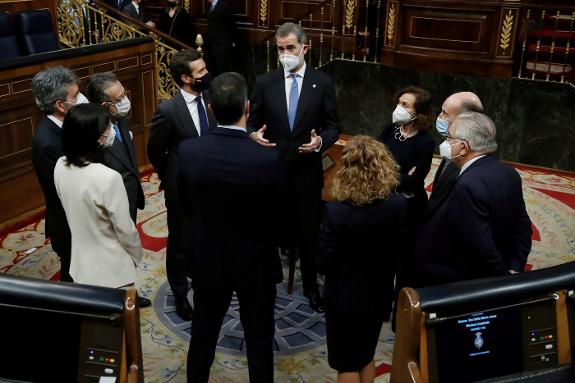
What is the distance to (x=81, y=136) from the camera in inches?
107

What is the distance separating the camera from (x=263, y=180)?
249 centimetres

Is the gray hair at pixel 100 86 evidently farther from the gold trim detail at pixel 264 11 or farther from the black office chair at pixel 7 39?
the gold trim detail at pixel 264 11

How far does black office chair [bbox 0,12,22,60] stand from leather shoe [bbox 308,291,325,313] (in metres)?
4.74

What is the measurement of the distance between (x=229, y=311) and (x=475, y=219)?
6.20 ft

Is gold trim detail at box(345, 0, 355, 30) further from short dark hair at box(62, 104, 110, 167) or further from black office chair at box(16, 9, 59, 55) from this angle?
short dark hair at box(62, 104, 110, 167)

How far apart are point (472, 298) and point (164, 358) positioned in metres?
2.25

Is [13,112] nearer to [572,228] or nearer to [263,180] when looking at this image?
[263,180]

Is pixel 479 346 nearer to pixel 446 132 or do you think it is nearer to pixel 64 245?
pixel 446 132

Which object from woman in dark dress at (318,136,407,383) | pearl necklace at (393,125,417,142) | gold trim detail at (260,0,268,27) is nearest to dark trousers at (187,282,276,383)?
woman in dark dress at (318,136,407,383)

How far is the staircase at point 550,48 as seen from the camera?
6.83m

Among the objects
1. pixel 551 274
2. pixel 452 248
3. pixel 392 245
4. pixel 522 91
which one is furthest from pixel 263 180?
pixel 522 91

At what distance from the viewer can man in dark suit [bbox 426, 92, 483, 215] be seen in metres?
2.86

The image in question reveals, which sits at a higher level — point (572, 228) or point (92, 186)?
point (92, 186)

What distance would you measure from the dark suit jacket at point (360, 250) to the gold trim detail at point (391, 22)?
509cm
